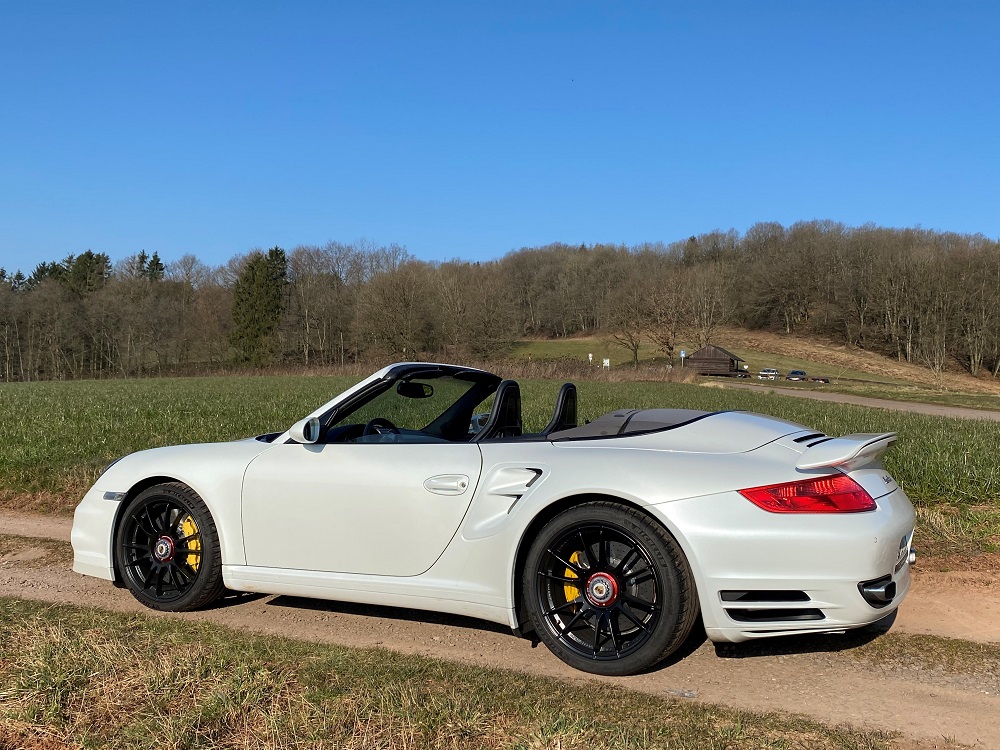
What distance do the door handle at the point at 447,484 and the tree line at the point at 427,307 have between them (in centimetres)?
5556

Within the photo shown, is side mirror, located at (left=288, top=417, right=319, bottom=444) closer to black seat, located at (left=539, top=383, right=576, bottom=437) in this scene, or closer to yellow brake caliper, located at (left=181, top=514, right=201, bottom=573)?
yellow brake caliper, located at (left=181, top=514, right=201, bottom=573)

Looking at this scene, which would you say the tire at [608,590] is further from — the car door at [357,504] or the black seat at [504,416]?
the black seat at [504,416]

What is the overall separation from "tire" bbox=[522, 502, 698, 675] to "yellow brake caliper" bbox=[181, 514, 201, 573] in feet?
6.61

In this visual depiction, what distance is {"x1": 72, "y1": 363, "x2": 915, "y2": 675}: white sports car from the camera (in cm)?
303

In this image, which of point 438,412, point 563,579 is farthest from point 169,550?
point 563,579

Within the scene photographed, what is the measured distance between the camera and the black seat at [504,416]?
13.2ft

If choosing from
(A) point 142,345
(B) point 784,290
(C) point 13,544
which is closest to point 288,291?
(A) point 142,345

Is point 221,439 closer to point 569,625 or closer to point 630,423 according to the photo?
point 630,423

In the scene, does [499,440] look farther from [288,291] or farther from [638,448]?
[288,291]

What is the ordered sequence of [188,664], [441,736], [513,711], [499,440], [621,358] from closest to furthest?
[441,736] < [513,711] < [188,664] < [499,440] < [621,358]

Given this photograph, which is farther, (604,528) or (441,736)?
(604,528)

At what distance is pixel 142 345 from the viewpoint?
2867 inches

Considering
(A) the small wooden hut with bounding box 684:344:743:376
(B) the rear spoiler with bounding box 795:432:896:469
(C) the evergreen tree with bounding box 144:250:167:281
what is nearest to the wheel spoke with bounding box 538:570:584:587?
(B) the rear spoiler with bounding box 795:432:896:469

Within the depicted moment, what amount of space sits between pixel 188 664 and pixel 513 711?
4.54 feet
